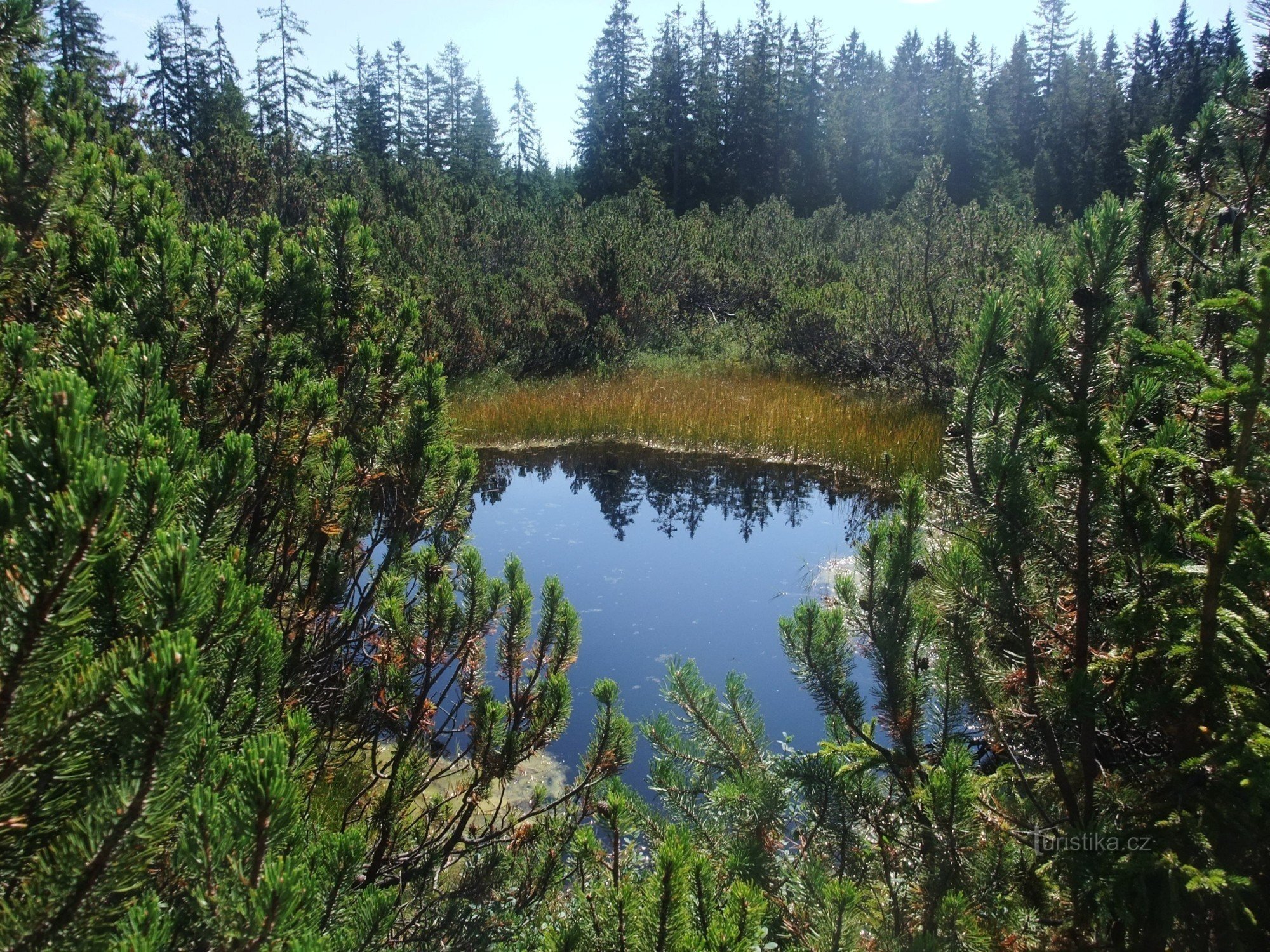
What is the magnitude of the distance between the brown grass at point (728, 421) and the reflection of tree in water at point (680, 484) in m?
0.31

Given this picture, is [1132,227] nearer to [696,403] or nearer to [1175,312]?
[1175,312]

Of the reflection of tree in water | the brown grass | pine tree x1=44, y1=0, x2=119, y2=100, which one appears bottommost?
the reflection of tree in water

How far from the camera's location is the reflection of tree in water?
308 inches

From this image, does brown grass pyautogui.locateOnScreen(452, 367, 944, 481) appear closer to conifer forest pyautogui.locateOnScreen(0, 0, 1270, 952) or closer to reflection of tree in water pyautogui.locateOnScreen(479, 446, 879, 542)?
reflection of tree in water pyautogui.locateOnScreen(479, 446, 879, 542)

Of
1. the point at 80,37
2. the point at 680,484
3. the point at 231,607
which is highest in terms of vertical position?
the point at 80,37

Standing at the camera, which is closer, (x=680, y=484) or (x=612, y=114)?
(x=680, y=484)

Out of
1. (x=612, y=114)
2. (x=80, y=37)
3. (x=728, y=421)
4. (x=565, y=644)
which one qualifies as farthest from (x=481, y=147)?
(x=565, y=644)

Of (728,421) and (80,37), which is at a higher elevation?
(80,37)

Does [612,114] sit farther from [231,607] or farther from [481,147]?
[231,607]

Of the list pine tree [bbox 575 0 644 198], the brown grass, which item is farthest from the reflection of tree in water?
pine tree [bbox 575 0 644 198]

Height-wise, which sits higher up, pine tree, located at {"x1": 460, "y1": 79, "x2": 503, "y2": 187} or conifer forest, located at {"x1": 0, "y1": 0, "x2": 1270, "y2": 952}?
pine tree, located at {"x1": 460, "y1": 79, "x2": 503, "y2": 187}

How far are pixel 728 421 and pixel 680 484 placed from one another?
199cm

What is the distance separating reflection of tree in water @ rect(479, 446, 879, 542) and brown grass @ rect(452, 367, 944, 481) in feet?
1.02

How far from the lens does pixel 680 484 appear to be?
8.83 meters
